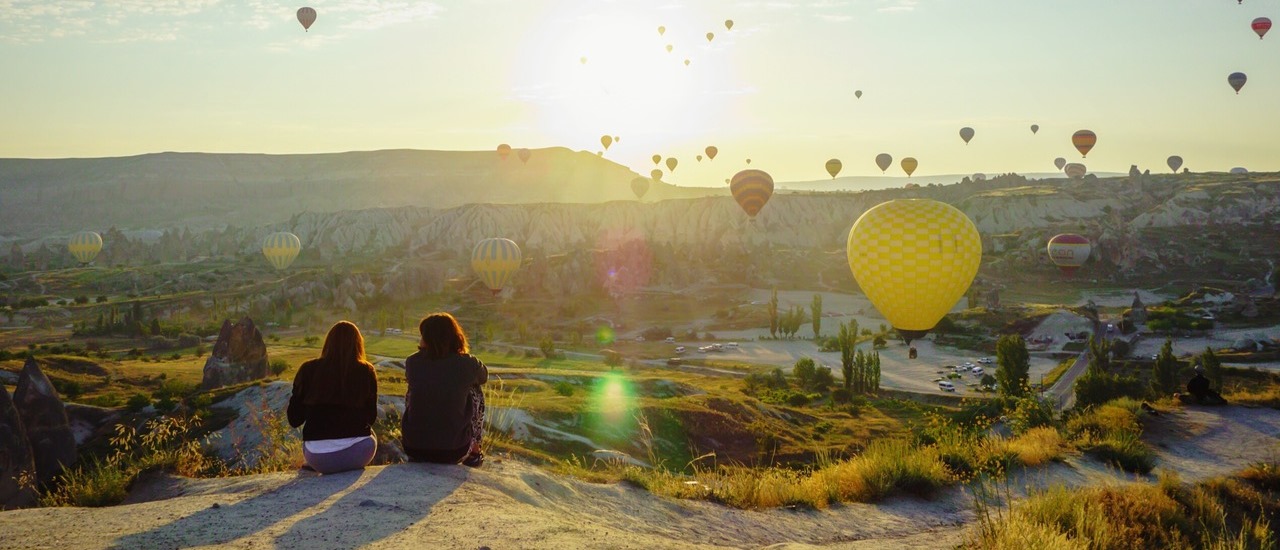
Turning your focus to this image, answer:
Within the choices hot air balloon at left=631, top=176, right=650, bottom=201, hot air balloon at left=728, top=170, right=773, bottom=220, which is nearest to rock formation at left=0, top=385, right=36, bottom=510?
hot air balloon at left=728, top=170, right=773, bottom=220

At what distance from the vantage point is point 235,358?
3080 cm

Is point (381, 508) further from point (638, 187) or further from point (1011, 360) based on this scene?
point (638, 187)

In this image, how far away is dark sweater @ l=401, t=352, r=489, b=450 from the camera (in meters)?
7.66

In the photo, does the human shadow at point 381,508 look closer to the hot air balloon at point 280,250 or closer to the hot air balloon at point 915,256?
the hot air balloon at point 915,256

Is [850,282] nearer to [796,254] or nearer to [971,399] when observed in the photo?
[796,254]

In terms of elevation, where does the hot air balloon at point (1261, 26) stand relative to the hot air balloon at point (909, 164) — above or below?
above

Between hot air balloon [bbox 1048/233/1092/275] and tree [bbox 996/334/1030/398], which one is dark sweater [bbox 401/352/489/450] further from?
hot air balloon [bbox 1048/233/1092/275]

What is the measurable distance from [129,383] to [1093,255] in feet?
295

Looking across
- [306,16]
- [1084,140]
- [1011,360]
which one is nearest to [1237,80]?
[1084,140]

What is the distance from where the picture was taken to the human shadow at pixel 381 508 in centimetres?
602

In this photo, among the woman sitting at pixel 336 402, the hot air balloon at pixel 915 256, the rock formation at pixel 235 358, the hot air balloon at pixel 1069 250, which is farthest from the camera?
the hot air balloon at pixel 1069 250

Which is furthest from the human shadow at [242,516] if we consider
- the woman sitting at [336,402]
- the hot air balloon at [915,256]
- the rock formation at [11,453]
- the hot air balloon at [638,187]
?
the hot air balloon at [638,187]

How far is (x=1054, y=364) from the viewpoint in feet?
160

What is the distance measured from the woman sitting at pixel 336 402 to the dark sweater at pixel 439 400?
359mm
